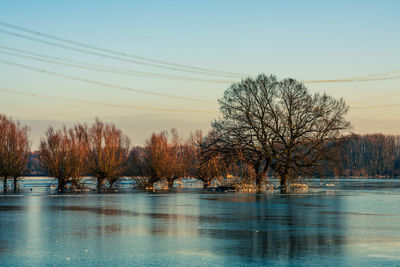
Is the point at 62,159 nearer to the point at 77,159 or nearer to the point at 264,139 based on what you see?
the point at 77,159

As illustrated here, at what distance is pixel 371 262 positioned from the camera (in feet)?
34.8

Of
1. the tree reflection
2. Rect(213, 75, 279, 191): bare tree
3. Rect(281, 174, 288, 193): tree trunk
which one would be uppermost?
Rect(213, 75, 279, 191): bare tree

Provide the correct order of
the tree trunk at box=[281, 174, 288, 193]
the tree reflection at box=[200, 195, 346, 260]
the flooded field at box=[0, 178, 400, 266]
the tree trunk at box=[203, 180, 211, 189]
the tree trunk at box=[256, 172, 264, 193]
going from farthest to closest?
the tree trunk at box=[203, 180, 211, 189] → the tree trunk at box=[281, 174, 288, 193] → the tree trunk at box=[256, 172, 264, 193] → the tree reflection at box=[200, 195, 346, 260] → the flooded field at box=[0, 178, 400, 266]

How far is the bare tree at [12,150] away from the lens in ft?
166

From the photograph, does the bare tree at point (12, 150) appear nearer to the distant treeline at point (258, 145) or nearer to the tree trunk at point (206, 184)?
the distant treeline at point (258, 145)

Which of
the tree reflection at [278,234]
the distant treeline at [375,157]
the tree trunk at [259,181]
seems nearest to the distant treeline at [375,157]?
the distant treeline at [375,157]

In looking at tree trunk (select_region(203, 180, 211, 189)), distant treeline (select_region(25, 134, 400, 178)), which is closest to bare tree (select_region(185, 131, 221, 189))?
tree trunk (select_region(203, 180, 211, 189))

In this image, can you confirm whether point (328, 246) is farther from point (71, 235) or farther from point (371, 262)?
point (71, 235)

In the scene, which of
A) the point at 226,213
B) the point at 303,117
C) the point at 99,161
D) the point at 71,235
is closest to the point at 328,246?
the point at 71,235

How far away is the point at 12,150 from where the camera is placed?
53.7 meters

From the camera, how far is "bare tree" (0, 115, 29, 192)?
5072 cm

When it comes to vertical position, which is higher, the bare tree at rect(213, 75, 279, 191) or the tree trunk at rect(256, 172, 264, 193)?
the bare tree at rect(213, 75, 279, 191)

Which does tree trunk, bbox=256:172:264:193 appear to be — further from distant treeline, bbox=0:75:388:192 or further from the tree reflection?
the tree reflection

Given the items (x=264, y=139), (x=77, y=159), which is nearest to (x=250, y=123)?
(x=264, y=139)
